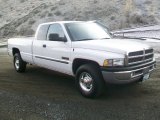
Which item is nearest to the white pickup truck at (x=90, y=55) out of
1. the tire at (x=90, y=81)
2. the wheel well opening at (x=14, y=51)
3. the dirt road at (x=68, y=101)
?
the tire at (x=90, y=81)

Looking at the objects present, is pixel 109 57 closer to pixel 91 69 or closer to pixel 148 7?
pixel 91 69

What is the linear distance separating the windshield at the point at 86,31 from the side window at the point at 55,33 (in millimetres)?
216

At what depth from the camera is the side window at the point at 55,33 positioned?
866 centimetres

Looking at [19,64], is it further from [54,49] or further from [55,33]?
[55,33]

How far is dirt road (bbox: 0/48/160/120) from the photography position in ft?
21.9

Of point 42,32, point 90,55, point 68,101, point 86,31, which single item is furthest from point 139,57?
point 42,32

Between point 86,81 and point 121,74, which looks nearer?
point 121,74

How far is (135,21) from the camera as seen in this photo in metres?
29.4

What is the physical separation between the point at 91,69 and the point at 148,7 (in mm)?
26223

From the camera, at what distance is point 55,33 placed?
8828 mm

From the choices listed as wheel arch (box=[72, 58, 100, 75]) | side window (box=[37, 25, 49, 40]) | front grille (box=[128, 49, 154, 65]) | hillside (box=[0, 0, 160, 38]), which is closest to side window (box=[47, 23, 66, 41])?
side window (box=[37, 25, 49, 40])

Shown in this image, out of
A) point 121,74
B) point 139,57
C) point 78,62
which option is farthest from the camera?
point 78,62

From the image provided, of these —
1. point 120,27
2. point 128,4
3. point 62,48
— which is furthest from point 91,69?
point 128,4

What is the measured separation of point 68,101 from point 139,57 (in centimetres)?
195
